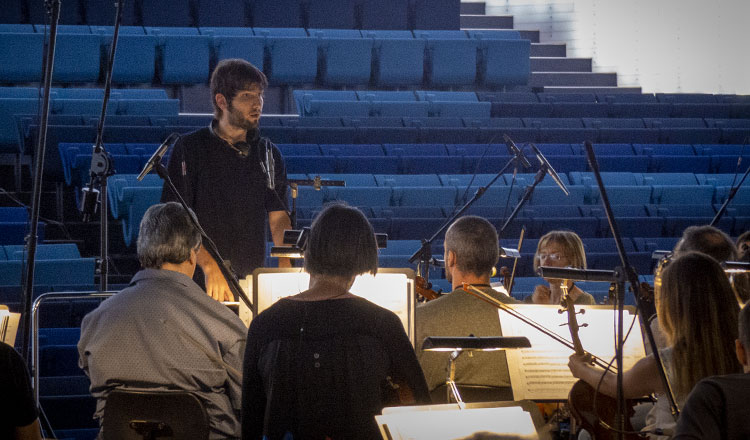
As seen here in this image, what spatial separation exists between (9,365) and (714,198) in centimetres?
619

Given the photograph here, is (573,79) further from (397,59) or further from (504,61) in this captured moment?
(397,59)

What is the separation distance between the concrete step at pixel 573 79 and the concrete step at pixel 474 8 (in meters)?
1.28

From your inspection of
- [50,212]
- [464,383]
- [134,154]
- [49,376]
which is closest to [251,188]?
A: [464,383]

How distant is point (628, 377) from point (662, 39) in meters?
8.10

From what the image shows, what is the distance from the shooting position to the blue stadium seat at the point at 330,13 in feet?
28.4

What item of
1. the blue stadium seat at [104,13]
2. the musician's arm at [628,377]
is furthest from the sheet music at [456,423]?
the blue stadium seat at [104,13]

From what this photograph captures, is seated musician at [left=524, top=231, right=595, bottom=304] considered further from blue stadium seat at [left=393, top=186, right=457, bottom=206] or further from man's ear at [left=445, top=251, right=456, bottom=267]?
blue stadium seat at [left=393, top=186, right=457, bottom=206]

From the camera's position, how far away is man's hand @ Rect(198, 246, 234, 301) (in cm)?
279

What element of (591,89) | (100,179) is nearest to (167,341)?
(100,179)

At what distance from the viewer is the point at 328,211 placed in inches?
77.1

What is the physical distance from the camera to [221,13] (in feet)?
27.8

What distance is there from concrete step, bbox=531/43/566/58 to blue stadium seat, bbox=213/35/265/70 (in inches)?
135

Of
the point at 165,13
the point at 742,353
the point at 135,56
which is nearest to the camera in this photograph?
the point at 742,353

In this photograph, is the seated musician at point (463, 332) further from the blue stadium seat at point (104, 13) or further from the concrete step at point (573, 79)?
the concrete step at point (573, 79)
